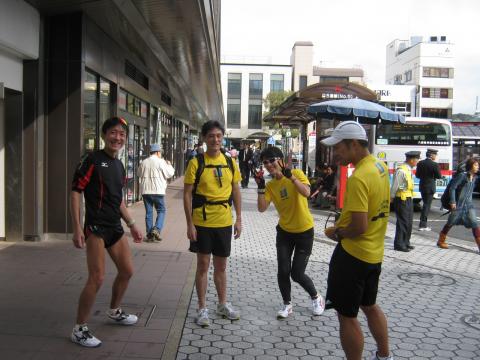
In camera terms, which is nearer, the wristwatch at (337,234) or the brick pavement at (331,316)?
the wristwatch at (337,234)

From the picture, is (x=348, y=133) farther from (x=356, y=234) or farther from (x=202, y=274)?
(x=202, y=274)

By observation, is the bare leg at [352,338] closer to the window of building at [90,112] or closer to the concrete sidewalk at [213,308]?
the concrete sidewalk at [213,308]

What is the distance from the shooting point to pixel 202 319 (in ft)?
15.3

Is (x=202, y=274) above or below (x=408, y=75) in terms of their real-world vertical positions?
below

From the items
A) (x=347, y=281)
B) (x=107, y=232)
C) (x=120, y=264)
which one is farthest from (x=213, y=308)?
(x=347, y=281)

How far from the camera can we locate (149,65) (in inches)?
534

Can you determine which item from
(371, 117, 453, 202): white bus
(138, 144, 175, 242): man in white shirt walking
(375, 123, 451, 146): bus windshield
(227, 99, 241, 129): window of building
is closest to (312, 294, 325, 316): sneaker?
(138, 144, 175, 242): man in white shirt walking

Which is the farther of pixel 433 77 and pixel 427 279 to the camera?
pixel 433 77

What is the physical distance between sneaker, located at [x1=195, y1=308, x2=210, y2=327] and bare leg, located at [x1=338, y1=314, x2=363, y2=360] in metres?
1.61

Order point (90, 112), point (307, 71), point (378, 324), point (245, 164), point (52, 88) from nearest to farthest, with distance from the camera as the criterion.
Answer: point (378, 324) → point (52, 88) → point (90, 112) → point (245, 164) → point (307, 71)

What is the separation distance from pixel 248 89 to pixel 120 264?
239ft

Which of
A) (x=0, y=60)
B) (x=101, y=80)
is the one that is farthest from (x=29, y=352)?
(x=101, y=80)

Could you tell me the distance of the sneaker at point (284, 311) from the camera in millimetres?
4949

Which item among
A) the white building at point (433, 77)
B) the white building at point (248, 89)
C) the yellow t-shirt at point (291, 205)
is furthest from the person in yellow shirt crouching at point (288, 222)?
the white building at point (248, 89)
